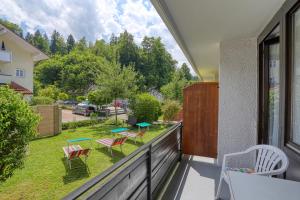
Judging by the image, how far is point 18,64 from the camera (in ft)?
43.8

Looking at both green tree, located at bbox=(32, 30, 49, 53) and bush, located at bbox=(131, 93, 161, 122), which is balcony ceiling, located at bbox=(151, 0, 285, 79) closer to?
bush, located at bbox=(131, 93, 161, 122)

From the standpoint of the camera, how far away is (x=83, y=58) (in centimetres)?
3089

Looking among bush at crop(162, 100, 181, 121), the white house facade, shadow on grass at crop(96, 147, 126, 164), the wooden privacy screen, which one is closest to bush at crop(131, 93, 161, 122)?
bush at crop(162, 100, 181, 121)

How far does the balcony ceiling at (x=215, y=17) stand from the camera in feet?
7.08

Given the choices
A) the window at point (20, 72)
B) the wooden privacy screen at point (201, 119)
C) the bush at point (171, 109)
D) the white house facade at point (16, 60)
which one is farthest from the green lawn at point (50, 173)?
the window at point (20, 72)

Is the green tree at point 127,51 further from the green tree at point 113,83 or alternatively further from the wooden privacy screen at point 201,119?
the wooden privacy screen at point 201,119

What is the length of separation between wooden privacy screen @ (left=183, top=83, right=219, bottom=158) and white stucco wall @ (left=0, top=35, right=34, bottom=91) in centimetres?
1293

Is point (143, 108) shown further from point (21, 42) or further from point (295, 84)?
point (295, 84)

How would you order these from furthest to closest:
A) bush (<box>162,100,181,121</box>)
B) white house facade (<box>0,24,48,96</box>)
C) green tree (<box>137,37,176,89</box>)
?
1. green tree (<box>137,37,176,89</box>)
2. white house facade (<box>0,24,48,96</box>)
3. bush (<box>162,100,181,121</box>)

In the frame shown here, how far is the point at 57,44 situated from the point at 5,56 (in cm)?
3782

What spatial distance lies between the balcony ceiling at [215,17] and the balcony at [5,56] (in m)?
12.4

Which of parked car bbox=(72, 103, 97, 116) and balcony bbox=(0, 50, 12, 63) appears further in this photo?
parked car bbox=(72, 103, 97, 116)

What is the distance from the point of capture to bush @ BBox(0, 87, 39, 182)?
3.01 metres

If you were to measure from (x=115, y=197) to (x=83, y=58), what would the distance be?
32.1 metres
